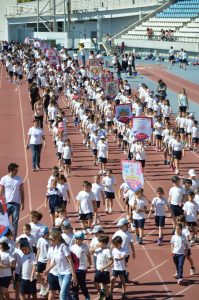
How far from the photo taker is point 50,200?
1544 centimetres

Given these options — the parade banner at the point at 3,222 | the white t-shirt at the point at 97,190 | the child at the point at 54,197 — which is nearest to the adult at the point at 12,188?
the child at the point at 54,197

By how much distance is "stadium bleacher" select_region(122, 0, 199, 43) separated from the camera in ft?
175

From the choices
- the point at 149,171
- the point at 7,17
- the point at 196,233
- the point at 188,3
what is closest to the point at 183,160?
the point at 149,171

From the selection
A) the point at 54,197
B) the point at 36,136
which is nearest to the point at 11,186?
the point at 54,197

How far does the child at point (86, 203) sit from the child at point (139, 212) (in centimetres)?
88

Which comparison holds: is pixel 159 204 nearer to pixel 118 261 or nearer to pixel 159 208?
pixel 159 208

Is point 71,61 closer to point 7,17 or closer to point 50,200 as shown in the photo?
point 50,200

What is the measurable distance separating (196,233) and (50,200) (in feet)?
10.4

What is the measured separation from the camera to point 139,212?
14625 mm

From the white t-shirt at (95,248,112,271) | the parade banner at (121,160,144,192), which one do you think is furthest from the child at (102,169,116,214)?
the white t-shirt at (95,248,112,271)

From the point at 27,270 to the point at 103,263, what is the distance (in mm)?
1260

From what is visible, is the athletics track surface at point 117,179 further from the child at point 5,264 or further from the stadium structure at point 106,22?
the stadium structure at point 106,22

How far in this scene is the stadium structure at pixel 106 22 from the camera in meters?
54.8

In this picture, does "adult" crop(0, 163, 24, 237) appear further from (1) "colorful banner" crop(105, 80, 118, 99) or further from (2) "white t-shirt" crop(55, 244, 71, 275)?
(1) "colorful banner" crop(105, 80, 118, 99)
